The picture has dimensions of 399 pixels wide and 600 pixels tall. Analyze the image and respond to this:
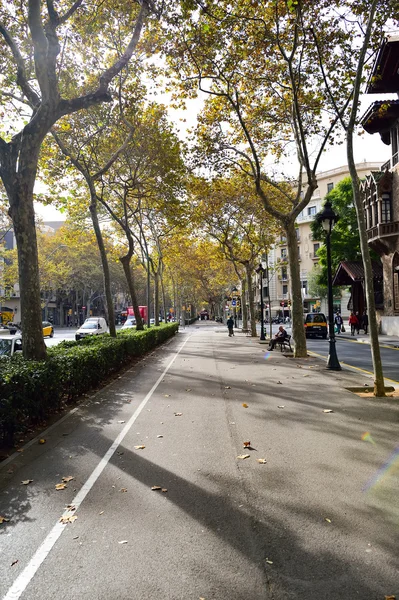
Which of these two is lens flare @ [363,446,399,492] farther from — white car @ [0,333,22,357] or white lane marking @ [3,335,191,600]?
white car @ [0,333,22,357]

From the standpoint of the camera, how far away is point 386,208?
96.5ft

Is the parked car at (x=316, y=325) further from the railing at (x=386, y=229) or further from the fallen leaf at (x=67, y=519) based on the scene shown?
the fallen leaf at (x=67, y=519)

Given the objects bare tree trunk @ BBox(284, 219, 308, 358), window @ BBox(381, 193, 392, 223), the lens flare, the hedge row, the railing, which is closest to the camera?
the lens flare

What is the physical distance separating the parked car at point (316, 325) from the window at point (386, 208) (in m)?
7.71

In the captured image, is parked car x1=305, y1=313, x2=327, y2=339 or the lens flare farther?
parked car x1=305, y1=313, x2=327, y2=339

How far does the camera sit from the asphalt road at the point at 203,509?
301cm

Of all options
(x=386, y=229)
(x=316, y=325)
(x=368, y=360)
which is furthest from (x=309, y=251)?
(x=368, y=360)

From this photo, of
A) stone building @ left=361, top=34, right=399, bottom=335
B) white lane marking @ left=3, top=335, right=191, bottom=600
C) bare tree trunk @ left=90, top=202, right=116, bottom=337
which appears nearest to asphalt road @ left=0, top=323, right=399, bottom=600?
white lane marking @ left=3, top=335, right=191, bottom=600

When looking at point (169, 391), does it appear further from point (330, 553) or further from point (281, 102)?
point (281, 102)

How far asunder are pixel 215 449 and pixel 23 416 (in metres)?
3.01

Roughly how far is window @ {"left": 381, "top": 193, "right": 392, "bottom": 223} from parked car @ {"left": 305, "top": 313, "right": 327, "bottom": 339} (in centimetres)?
771

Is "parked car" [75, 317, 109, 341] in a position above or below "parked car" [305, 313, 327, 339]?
above

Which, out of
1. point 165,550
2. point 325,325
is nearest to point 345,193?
point 325,325

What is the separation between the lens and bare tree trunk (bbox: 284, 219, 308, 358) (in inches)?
667
